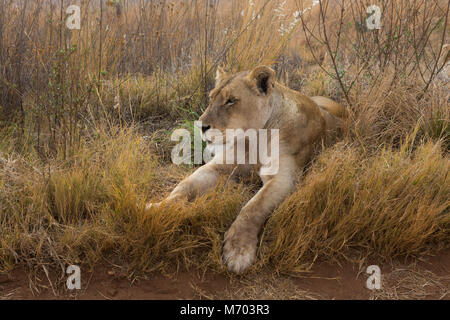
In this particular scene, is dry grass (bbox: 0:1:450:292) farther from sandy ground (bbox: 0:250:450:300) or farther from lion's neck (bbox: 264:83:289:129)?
lion's neck (bbox: 264:83:289:129)

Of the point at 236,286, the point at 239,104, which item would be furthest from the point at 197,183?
the point at 236,286

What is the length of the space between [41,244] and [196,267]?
3.10 ft

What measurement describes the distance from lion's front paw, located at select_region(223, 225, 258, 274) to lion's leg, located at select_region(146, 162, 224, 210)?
59cm

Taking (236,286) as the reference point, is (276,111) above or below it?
above

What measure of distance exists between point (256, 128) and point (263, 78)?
1.25ft

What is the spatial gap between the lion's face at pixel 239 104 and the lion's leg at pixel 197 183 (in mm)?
492

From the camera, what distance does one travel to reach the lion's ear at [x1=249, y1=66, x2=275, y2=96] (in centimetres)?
326

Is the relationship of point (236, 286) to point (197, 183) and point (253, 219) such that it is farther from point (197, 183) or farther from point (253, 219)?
point (197, 183)

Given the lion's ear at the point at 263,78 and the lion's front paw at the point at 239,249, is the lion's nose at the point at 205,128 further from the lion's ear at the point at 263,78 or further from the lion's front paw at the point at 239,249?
the lion's front paw at the point at 239,249

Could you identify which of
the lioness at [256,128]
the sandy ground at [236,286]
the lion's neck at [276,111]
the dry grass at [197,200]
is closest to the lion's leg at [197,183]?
the lioness at [256,128]

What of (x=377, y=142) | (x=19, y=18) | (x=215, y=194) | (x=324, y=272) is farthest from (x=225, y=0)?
(x=324, y=272)

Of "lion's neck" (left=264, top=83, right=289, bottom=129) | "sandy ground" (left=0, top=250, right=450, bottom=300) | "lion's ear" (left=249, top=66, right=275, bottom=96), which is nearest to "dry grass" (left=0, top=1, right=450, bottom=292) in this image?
"sandy ground" (left=0, top=250, right=450, bottom=300)

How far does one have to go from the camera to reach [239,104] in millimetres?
3285

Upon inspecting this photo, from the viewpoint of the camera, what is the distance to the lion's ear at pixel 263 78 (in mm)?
3262
